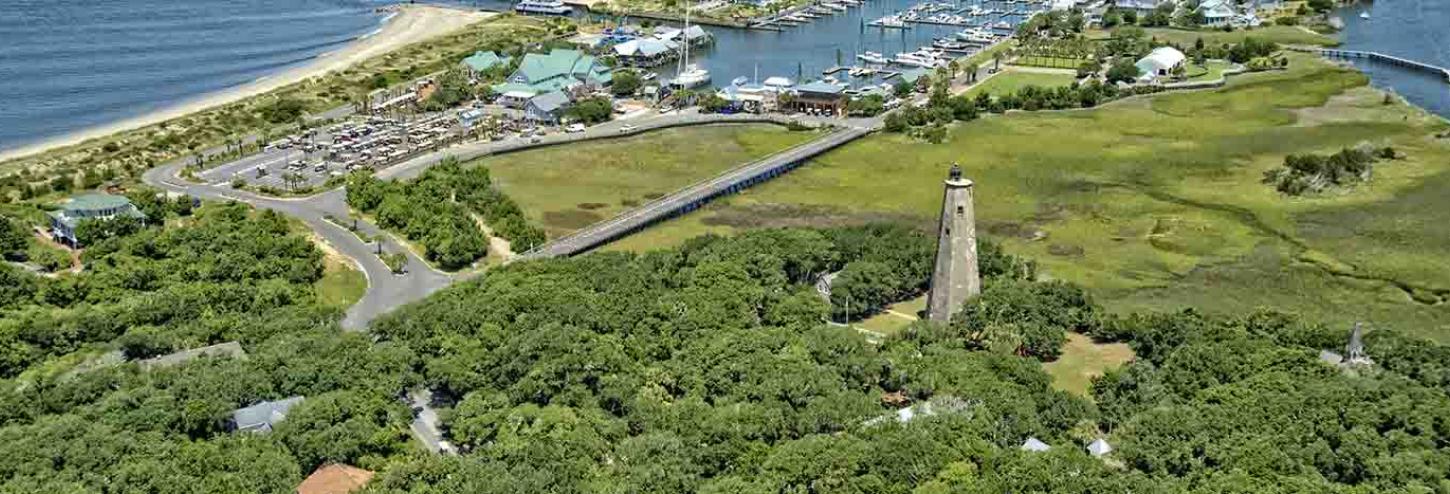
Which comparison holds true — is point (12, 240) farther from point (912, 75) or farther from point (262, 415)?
point (912, 75)

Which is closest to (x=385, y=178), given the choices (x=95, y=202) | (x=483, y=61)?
(x=95, y=202)

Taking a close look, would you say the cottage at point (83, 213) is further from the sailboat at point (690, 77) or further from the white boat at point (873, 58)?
Result: the white boat at point (873, 58)

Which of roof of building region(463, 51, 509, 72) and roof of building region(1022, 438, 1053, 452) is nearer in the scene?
roof of building region(1022, 438, 1053, 452)

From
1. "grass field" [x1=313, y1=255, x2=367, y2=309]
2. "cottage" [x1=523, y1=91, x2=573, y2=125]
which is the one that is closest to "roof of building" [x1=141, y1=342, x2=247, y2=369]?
"grass field" [x1=313, y1=255, x2=367, y2=309]

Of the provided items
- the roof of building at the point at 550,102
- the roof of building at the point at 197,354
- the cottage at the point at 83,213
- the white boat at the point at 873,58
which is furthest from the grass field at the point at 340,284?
the white boat at the point at 873,58

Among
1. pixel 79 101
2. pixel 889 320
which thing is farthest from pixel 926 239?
pixel 79 101

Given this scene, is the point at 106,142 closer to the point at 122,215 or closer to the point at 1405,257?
the point at 122,215

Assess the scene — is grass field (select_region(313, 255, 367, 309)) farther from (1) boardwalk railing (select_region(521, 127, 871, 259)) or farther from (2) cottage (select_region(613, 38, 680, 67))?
(2) cottage (select_region(613, 38, 680, 67))
